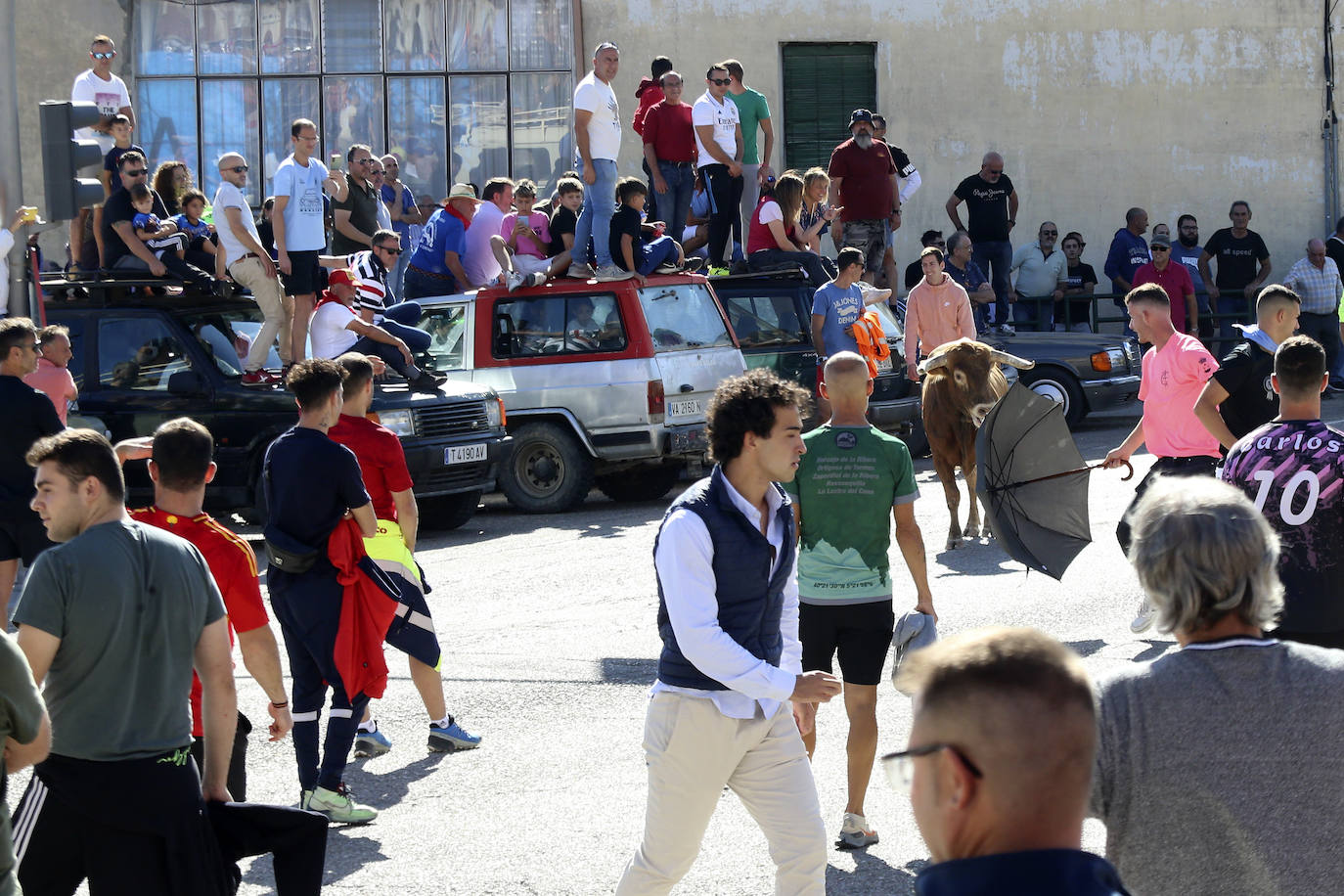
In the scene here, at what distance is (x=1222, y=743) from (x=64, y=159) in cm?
1060

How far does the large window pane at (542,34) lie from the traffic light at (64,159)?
12652 mm

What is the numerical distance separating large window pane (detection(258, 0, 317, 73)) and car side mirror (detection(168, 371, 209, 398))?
12.2 metres

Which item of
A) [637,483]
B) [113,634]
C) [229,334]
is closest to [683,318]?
[637,483]

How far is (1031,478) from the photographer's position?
8008 millimetres

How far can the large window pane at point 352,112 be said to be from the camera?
23.8 m

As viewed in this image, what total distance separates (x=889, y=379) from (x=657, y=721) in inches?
442

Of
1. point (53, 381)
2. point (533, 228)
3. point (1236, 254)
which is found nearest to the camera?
point (53, 381)

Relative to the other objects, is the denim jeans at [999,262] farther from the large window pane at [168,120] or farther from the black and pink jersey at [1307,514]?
the black and pink jersey at [1307,514]

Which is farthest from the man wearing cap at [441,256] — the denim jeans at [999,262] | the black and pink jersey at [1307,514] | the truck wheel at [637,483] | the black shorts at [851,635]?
the black and pink jersey at [1307,514]

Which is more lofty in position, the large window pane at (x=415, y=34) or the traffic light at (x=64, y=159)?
the large window pane at (x=415, y=34)

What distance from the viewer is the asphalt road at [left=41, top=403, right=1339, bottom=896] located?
19.3 ft

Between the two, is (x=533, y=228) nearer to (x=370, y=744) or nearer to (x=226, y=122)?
(x=370, y=744)

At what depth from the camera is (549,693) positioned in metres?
8.35

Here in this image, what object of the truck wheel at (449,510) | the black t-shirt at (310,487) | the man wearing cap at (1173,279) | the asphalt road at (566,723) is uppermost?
the man wearing cap at (1173,279)
